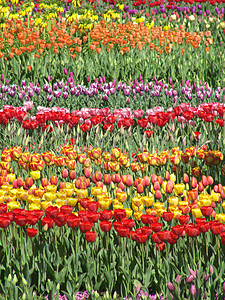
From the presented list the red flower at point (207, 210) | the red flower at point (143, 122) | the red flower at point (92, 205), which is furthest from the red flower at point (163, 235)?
the red flower at point (143, 122)

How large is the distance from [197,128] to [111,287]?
9.20 ft

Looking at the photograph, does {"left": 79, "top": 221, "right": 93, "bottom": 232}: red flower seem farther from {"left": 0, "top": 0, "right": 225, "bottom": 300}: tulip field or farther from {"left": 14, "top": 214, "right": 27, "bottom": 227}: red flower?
{"left": 14, "top": 214, "right": 27, "bottom": 227}: red flower

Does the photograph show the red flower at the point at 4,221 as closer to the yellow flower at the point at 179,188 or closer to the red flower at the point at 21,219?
the red flower at the point at 21,219

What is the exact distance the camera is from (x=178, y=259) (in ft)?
7.99

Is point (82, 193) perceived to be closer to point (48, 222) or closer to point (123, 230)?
point (48, 222)

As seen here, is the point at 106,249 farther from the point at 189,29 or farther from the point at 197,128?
the point at 189,29

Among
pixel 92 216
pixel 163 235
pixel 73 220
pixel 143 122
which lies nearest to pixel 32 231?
pixel 73 220

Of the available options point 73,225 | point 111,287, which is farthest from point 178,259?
point 73,225

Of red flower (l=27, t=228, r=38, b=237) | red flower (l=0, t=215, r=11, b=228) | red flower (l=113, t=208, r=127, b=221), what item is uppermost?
red flower (l=113, t=208, r=127, b=221)

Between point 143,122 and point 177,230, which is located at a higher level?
point 143,122

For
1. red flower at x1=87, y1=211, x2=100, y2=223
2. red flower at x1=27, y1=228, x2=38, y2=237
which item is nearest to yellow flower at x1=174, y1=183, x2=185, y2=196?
red flower at x1=87, y1=211, x2=100, y2=223

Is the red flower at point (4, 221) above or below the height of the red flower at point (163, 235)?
above

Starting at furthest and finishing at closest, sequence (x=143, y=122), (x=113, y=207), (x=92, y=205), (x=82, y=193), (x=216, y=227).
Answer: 1. (x=143, y=122)
2. (x=82, y=193)
3. (x=113, y=207)
4. (x=92, y=205)
5. (x=216, y=227)

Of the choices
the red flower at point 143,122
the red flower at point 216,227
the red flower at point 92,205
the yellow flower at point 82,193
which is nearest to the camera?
the red flower at point 216,227
